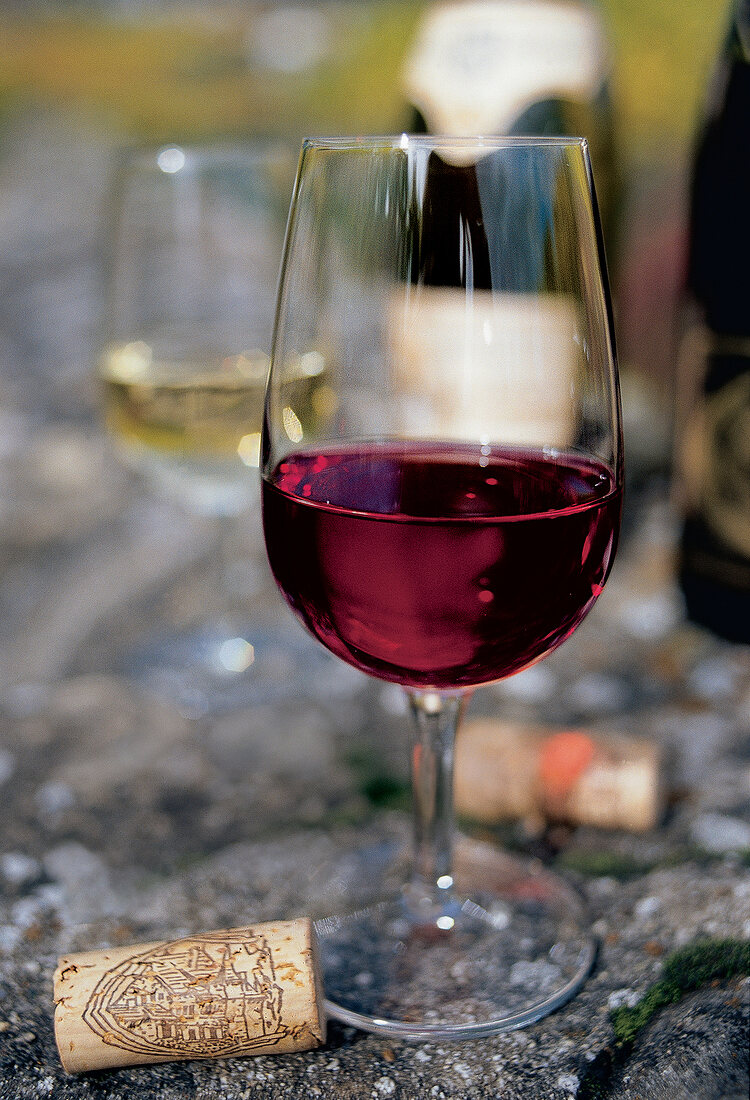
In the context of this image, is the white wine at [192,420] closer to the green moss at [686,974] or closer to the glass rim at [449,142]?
the glass rim at [449,142]

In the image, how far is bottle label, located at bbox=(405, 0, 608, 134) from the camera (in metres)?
1.44

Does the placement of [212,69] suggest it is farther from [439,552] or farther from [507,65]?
[439,552]

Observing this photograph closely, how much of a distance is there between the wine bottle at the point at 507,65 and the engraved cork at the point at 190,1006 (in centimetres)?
113

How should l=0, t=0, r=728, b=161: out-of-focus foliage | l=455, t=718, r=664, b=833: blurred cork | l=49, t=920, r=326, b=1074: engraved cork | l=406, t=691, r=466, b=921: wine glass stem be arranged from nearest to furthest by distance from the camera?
l=49, t=920, r=326, b=1074: engraved cork → l=406, t=691, r=466, b=921: wine glass stem → l=455, t=718, r=664, b=833: blurred cork → l=0, t=0, r=728, b=161: out-of-focus foliage

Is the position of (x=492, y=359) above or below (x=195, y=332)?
above

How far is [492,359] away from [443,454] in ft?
0.30

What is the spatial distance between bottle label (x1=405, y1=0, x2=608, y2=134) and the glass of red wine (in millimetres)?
774

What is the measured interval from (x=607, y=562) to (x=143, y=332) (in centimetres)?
81

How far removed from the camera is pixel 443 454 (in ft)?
2.63

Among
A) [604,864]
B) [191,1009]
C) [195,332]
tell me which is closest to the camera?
[191,1009]

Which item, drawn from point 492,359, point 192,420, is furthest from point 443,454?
point 192,420

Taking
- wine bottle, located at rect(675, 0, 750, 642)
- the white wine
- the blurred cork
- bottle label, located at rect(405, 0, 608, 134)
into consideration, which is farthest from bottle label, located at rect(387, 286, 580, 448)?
bottle label, located at rect(405, 0, 608, 134)

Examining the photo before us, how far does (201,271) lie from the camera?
136cm

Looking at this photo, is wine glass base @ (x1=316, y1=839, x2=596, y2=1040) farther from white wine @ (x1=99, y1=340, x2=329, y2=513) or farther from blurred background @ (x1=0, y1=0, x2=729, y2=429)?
blurred background @ (x1=0, y1=0, x2=729, y2=429)
